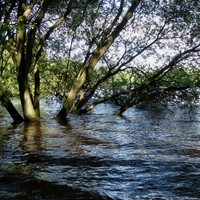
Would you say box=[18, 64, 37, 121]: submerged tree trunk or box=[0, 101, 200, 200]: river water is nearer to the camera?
box=[0, 101, 200, 200]: river water

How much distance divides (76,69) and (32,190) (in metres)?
21.8

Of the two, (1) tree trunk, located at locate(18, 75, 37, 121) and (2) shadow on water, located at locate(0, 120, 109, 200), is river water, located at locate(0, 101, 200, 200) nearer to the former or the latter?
(2) shadow on water, located at locate(0, 120, 109, 200)

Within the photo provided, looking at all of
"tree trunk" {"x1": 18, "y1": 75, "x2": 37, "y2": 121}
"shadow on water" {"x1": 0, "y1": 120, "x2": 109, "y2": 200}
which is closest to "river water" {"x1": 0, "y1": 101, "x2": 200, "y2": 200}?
"shadow on water" {"x1": 0, "y1": 120, "x2": 109, "y2": 200}

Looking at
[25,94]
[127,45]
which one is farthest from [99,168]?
[127,45]

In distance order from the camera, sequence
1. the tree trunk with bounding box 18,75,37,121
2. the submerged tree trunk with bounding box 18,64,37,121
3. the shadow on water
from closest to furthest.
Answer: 1. the shadow on water
2. the submerged tree trunk with bounding box 18,64,37,121
3. the tree trunk with bounding box 18,75,37,121

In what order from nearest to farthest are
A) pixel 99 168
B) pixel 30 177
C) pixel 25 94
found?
1. pixel 30 177
2. pixel 99 168
3. pixel 25 94

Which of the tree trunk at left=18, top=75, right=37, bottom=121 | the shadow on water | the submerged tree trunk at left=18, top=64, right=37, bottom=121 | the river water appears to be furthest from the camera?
the tree trunk at left=18, top=75, right=37, bottom=121

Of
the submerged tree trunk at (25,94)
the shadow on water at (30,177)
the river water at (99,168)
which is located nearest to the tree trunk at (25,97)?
the submerged tree trunk at (25,94)

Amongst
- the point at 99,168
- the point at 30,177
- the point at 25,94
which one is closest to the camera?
the point at 30,177

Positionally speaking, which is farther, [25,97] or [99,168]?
[25,97]

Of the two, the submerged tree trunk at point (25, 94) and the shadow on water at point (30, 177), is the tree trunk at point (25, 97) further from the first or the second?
the shadow on water at point (30, 177)

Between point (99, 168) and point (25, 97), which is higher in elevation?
point (25, 97)

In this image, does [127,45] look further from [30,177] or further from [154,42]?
[30,177]

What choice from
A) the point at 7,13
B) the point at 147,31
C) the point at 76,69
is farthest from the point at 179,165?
the point at 76,69
